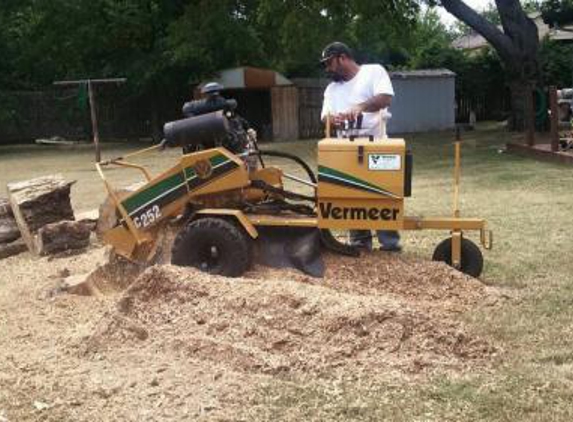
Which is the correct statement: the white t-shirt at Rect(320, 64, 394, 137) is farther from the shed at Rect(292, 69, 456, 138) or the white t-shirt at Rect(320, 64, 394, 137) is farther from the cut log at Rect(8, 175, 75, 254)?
the shed at Rect(292, 69, 456, 138)

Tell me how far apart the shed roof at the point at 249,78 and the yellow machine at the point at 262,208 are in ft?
62.0

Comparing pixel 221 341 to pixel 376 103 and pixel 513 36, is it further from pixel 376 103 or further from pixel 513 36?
pixel 513 36

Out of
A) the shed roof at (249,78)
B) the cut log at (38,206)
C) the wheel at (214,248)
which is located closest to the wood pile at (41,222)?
the cut log at (38,206)

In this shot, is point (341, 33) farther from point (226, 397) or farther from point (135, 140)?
point (226, 397)

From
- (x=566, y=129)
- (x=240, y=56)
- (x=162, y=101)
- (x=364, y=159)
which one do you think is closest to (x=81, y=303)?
(x=364, y=159)

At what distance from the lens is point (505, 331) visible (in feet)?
16.5

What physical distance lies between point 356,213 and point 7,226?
4.38 metres

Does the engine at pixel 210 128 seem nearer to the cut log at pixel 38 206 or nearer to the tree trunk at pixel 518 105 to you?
the cut log at pixel 38 206

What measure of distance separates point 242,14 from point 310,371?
23.2 meters

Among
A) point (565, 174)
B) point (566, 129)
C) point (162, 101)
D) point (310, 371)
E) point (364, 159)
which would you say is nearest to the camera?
point (310, 371)

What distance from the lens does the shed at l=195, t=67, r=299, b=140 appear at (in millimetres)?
25406

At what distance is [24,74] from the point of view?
29.8 metres

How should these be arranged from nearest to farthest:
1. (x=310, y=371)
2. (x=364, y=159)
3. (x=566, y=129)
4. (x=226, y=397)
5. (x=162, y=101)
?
1. (x=226, y=397)
2. (x=310, y=371)
3. (x=364, y=159)
4. (x=566, y=129)
5. (x=162, y=101)

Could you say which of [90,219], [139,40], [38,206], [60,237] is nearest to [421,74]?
[139,40]
